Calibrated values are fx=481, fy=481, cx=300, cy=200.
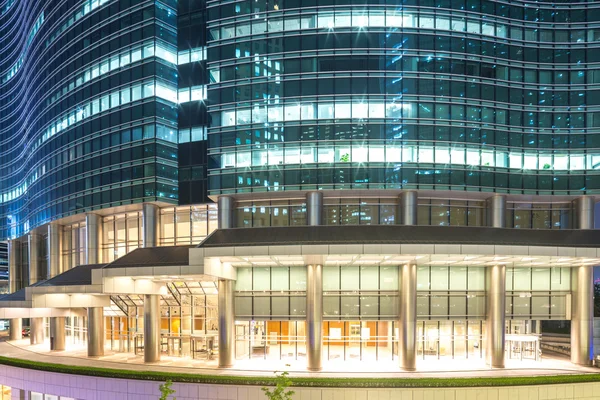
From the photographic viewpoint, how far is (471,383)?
25609 mm

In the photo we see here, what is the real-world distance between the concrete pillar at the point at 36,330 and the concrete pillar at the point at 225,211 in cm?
2530

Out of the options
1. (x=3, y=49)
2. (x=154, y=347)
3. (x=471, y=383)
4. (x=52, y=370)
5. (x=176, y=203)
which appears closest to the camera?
(x=471, y=383)

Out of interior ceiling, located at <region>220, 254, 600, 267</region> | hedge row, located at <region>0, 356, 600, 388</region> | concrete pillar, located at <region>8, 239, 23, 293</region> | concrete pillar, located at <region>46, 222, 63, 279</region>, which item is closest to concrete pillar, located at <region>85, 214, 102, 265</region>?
concrete pillar, located at <region>46, 222, 63, 279</region>

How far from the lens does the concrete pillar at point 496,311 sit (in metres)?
36.4

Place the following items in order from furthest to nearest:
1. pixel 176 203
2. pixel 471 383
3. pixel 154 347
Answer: pixel 176 203 → pixel 154 347 → pixel 471 383

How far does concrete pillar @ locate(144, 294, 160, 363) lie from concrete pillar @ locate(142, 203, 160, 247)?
18.7 feet

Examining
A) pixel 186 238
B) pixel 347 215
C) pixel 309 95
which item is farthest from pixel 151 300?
pixel 309 95

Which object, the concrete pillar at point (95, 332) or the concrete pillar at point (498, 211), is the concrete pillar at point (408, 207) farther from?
the concrete pillar at point (95, 332)

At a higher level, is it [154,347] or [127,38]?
[127,38]

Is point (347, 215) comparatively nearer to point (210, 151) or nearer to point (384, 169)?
point (384, 169)

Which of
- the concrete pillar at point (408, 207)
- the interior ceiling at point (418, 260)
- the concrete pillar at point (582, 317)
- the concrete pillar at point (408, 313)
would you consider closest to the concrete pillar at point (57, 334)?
the interior ceiling at point (418, 260)

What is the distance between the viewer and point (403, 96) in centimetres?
3741

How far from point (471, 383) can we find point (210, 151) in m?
25.3

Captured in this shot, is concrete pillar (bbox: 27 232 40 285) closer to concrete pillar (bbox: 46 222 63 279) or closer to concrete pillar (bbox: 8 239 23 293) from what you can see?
concrete pillar (bbox: 46 222 63 279)
